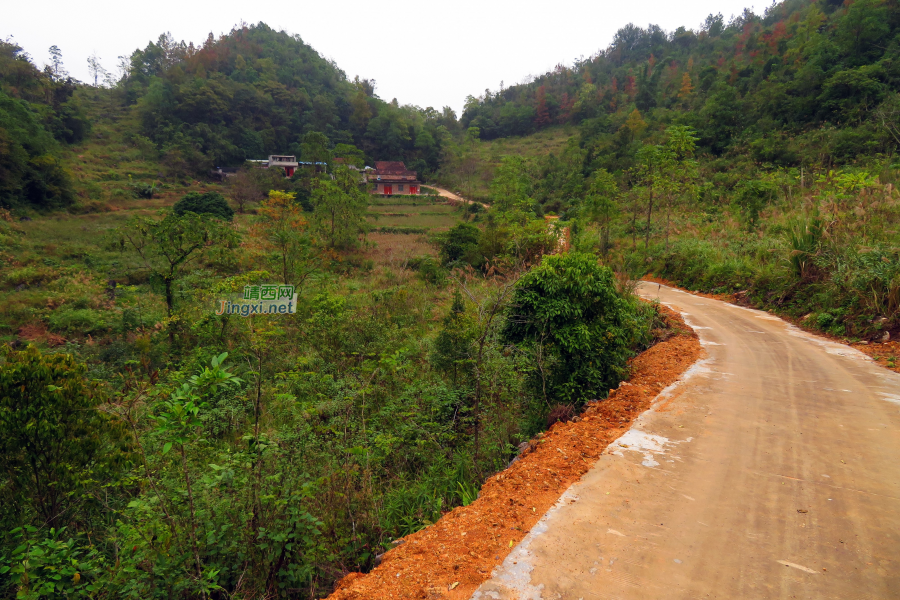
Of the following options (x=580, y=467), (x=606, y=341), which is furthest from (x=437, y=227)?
(x=580, y=467)

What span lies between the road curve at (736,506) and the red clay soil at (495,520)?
114 mm

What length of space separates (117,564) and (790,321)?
34.0 feet

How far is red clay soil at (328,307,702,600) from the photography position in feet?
8.09

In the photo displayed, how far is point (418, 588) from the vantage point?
95.5 inches

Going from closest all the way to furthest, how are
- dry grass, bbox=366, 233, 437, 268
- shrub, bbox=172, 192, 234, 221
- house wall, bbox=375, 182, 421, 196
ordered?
dry grass, bbox=366, 233, 437, 268 < shrub, bbox=172, 192, 234, 221 < house wall, bbox=375, 182, 421, 196

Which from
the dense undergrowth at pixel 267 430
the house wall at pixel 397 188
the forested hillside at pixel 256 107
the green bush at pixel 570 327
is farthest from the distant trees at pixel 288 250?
the house wall at pixel 397 188

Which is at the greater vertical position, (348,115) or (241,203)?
(348,115)

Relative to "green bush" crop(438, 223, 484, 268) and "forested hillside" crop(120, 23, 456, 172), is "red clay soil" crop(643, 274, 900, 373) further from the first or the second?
"forested hillside" crop(120, 23, 456, 172)

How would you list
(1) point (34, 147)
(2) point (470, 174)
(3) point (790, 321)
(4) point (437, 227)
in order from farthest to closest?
(2) point (470, 174)
(4) point (437, 227)
(1) point (34, 147)
(3) point (790, 321)

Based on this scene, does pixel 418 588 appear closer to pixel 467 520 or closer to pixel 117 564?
pixel 467 520

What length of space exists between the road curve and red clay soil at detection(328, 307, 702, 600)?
11 centimetres

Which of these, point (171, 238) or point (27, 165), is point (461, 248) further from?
point (27, 165)

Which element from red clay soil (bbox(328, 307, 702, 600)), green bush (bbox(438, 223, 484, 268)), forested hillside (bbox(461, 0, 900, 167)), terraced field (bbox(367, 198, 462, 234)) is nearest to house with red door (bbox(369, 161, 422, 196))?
terraced field (bbox(367, 198, 462, 234))

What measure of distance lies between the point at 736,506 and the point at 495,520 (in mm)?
1720
